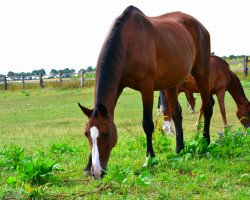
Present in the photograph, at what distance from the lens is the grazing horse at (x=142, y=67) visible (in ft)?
16.8

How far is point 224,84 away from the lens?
12.5 m

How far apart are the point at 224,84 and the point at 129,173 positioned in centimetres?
815

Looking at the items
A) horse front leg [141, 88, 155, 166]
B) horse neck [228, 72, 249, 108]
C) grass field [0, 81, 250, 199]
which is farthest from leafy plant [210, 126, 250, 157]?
horse neck [228, 72, 249, 108]

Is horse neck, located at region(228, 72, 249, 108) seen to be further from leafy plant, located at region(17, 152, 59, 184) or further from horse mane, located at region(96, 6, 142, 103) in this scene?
leafy plant, located at region(17, 152, 59, 184)

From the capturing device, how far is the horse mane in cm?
543

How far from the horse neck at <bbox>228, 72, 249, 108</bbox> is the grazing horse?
4.13 metres

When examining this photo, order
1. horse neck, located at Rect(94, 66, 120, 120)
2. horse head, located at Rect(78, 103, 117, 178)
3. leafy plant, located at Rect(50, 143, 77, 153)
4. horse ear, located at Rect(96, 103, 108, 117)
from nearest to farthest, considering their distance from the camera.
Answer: horse head, located at Rect(78, 103, 117, 178), horse ear, located at Rect(96, 103, 108, 117), horse neck, located at Rect(94, 66, 120, 120), leafy plant, located at Rect(50, 143, 77, 153)

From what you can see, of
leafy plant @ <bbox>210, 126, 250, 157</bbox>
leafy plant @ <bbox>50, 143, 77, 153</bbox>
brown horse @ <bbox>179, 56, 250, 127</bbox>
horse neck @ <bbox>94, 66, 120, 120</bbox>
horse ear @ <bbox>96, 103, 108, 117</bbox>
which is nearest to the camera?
horse ear @ <bbox>96, 103, 108, 117</bbox>

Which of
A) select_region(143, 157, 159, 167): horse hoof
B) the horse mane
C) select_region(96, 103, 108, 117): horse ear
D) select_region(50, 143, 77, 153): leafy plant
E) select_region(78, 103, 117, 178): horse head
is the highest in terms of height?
the horse mane

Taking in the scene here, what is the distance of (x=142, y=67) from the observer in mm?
5980

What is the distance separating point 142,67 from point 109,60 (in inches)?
23.2

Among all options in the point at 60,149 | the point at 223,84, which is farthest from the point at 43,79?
the point at 60,149

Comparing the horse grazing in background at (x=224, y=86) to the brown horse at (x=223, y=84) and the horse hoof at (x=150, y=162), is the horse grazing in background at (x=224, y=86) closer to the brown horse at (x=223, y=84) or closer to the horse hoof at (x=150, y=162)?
the brown horse at (x=223, y=84)

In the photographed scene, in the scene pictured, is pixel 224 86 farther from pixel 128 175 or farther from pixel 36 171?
pixel 36 171
